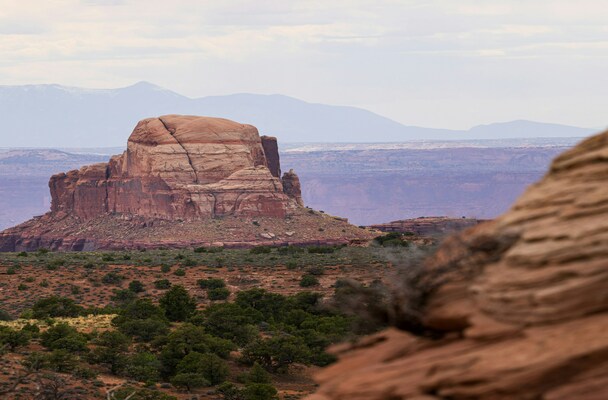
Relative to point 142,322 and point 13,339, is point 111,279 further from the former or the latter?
point 13,339

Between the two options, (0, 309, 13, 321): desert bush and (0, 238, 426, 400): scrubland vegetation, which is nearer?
(0, 238, 426, 400): scrubland vegetation

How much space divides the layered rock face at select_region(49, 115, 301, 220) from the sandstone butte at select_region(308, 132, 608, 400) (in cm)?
13287

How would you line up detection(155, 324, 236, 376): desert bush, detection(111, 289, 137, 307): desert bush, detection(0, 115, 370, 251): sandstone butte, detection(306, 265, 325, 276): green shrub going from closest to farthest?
1. detection(155, 324, 236, 376): desert bush
2. detection(111, 289, 137, 307): desert bush
3. detection(306, 265, 325, 276): green shrub
4. detection(0, 115, 370, 251): sandstone butte

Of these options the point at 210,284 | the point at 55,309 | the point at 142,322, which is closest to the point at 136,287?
the point at 210,284

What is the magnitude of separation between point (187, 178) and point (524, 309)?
13951 centimetres

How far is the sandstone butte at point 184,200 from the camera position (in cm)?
13866

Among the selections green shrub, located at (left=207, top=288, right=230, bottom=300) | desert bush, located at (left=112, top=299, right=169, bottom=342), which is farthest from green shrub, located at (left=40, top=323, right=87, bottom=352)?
green shrub, located at (left=207, top=288, right=230, bottom=300)

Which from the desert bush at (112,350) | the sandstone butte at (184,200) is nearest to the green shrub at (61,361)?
the desert bush at (112,350)

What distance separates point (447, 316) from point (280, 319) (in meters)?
53.2

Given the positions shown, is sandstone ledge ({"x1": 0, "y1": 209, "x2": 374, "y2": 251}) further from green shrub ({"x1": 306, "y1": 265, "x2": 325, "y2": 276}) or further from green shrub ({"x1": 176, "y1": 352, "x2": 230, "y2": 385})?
green shrub ({"x1": 176, "y1": 352, "x2": 230, "y2": 385})

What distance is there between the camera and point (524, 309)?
948 centimetres

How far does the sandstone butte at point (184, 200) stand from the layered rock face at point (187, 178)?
129 millimetres

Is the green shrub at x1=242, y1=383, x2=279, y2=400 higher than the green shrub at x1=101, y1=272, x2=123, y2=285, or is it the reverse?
the green shrub at x1=242, y1=383, x2=279, y2=400

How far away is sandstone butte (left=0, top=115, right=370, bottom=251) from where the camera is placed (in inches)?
5459
